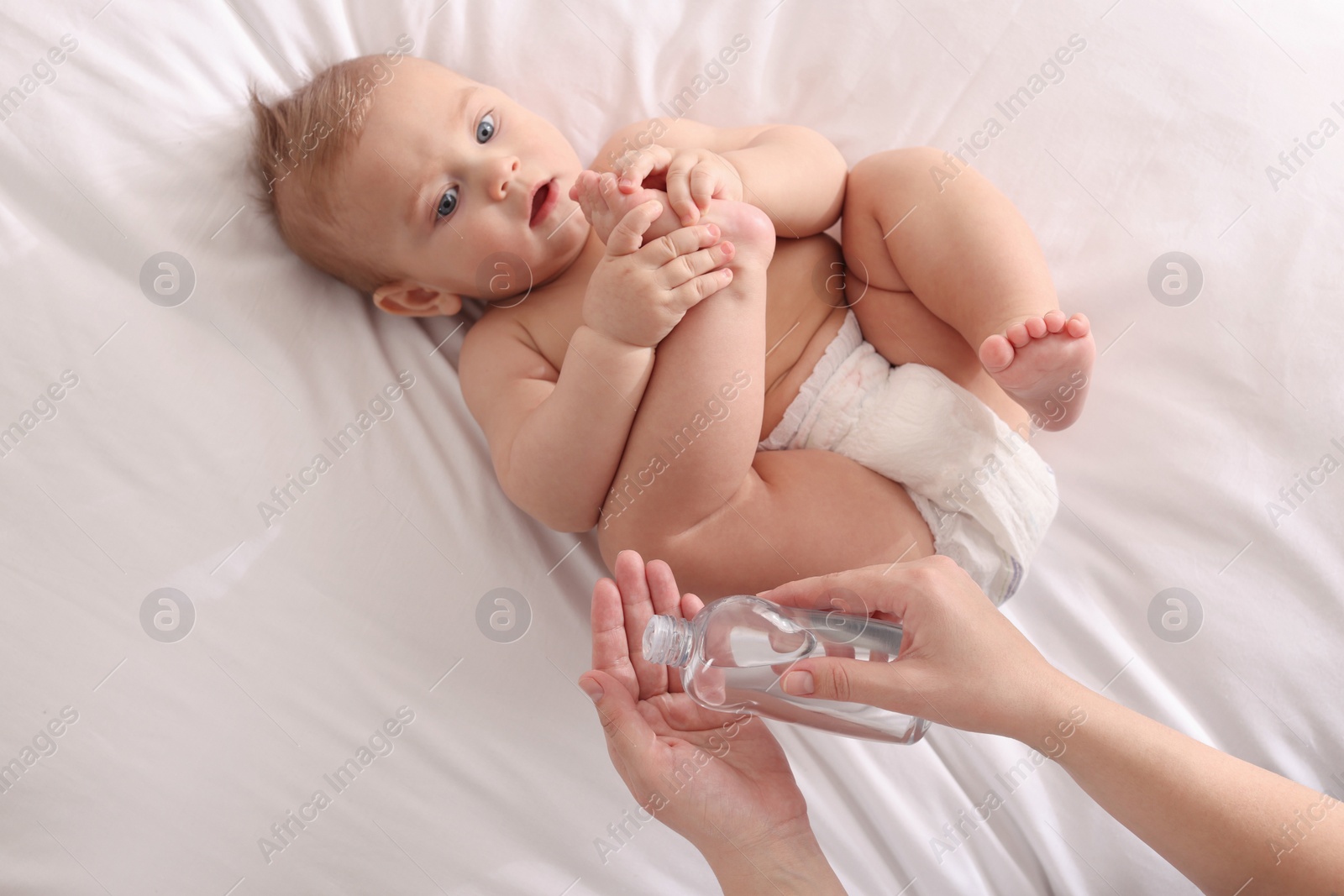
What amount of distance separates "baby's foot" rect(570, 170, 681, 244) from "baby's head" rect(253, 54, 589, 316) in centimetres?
14

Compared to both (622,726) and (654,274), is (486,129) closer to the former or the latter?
(654,274)

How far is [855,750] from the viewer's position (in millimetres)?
1257

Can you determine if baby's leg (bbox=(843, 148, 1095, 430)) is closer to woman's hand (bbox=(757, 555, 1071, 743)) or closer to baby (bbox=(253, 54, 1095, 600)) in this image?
baby (bbox=(253, 54, 1095, 600))

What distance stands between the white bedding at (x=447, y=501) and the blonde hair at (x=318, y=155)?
0.22 ft

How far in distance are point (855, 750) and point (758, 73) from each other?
1102 mm

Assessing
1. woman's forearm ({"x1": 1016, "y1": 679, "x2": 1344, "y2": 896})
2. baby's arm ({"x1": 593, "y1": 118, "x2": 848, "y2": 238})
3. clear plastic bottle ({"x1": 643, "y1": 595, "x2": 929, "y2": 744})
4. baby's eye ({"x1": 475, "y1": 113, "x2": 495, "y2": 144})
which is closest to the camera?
woman's forearm ({"x1": 1016, "y1": 679, "x2": 1344, "y2": 896})

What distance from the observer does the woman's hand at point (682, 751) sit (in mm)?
1043

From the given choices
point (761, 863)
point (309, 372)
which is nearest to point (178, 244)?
point (309, 372)

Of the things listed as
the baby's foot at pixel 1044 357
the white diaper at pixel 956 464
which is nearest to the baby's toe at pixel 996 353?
the baby's foot at pixel 1044 357

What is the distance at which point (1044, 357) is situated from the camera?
3.53 feet

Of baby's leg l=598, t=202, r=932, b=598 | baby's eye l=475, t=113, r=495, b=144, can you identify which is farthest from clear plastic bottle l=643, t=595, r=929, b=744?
baby's eye l=475, t=113, r=495, b=144

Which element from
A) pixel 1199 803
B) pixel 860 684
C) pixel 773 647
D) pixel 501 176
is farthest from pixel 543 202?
pixel 1199 803

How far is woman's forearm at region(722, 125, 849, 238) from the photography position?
4.06 feet

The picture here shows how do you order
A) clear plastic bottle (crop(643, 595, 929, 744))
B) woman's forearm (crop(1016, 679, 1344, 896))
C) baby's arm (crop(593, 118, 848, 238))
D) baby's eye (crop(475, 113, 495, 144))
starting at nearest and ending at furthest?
woman's forearm (crop(1016, 679, 1344, 896)) < clear plastic bottle (crop(643, 595, 929, 744)) < baby's arm (crop(593, 118, 848, 238)) < baby's eye (crop(475, 113, 495, 144))
